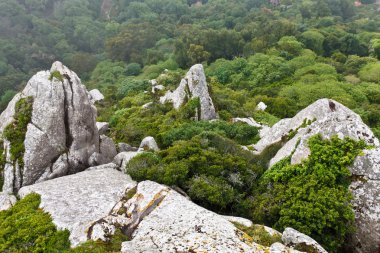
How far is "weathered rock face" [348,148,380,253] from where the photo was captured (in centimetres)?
1522

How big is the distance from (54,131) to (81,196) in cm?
493

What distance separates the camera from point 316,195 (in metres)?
15.5

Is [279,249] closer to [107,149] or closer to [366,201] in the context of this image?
[366,201]

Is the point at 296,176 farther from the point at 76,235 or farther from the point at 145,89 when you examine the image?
the point at 145,89

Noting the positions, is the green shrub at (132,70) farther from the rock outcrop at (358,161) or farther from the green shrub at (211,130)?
the rock outcrop at (358,161)

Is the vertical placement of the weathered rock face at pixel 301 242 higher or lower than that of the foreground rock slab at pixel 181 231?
lower

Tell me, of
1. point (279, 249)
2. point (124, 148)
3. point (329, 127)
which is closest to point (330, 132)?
point (329, 127)

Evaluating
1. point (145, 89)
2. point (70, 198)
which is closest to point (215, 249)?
point (70, 198)

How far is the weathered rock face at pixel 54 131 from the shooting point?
57.9ft

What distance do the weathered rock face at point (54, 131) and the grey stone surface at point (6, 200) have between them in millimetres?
882

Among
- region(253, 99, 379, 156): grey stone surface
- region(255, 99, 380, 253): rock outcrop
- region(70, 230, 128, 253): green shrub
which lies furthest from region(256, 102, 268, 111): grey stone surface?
region(70, 230, 128, 253): green shrub

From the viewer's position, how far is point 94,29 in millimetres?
129125

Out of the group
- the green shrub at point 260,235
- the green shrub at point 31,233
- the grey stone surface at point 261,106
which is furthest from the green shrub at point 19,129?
the grey stone surface at point 261,106

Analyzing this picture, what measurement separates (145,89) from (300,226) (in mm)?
40949
